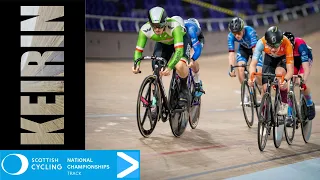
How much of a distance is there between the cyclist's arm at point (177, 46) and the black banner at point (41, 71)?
1238 mm

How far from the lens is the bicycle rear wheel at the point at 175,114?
18.2 ft

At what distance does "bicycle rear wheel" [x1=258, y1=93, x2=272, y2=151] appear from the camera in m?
5.09

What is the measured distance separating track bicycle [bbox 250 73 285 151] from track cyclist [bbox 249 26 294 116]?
0.06 m

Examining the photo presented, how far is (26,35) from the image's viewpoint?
4.17 meters

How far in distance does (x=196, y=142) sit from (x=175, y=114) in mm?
329

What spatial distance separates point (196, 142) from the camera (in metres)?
5.46

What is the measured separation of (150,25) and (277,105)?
1256 millimetres

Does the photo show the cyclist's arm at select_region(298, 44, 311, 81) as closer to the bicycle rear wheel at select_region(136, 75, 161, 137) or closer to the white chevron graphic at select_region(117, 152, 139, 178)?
the bicycle rear wheel at select_region(136, 75, 161, 137)

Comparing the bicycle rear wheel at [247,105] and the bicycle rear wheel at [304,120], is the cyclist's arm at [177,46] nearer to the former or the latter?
the bicycle rear wheel at [304,120]

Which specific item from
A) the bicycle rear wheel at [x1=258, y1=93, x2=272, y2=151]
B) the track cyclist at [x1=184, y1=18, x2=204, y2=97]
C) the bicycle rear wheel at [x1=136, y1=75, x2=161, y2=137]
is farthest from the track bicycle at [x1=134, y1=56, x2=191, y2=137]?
the bicycle rear wheel at [x1=258, y1=93, x2=272, y2=151]

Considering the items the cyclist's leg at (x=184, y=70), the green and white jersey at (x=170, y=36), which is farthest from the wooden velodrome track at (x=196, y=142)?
the green and white jersey at (x=170, y=36)

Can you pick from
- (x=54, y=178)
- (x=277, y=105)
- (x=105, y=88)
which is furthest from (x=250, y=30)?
(x=54, y=178)

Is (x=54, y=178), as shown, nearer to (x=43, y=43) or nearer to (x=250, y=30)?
(x=43, y=43)

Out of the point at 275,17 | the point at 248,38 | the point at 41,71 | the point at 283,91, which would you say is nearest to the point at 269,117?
the point at 283,91
